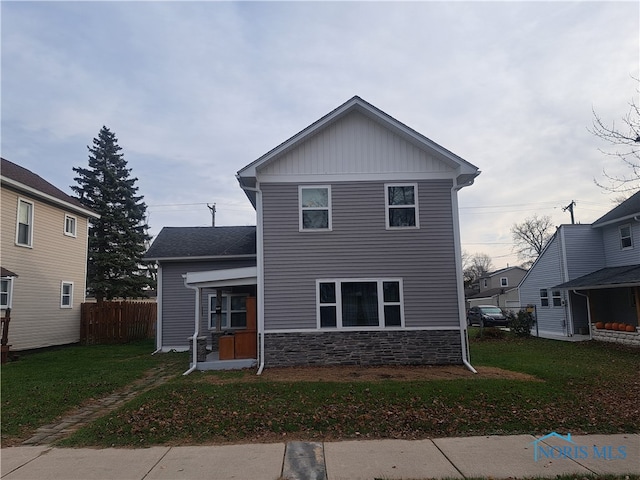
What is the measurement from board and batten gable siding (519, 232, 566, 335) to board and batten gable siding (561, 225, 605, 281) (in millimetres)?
515

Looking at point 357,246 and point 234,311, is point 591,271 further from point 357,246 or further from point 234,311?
point 234,311

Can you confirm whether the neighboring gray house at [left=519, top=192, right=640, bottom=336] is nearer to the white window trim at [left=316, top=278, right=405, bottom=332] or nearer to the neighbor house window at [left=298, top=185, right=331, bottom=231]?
the white window trim at [left=316, top=278, right=405, bottom=332]

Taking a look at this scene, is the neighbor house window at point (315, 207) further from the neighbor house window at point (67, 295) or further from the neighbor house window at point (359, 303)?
the neighbor house window at point (67, 295)

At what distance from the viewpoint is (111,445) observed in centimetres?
612

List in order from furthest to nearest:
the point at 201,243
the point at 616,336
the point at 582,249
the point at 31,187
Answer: the point at 582,249 → the point at 616,336 → the point at 201,243 → the point at 31,187

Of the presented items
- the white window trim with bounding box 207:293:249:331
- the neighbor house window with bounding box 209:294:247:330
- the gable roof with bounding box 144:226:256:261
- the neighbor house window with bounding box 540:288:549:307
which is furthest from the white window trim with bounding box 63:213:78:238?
the neighbor house window with bounding box 540:288:549:307

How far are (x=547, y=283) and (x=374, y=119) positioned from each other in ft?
54.1

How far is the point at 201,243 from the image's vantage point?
17.1 meters

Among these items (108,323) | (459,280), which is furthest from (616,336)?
(108,323)

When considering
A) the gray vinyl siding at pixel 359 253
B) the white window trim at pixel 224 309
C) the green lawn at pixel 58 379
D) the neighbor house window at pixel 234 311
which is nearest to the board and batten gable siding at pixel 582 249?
the gray vinyl siding at pixel 359 253

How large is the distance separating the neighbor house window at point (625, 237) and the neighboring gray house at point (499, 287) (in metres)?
26.1

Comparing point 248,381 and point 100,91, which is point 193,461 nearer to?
point 248,381

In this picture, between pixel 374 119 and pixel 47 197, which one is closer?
pixel 374 119

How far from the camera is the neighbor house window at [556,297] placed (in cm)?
2241
